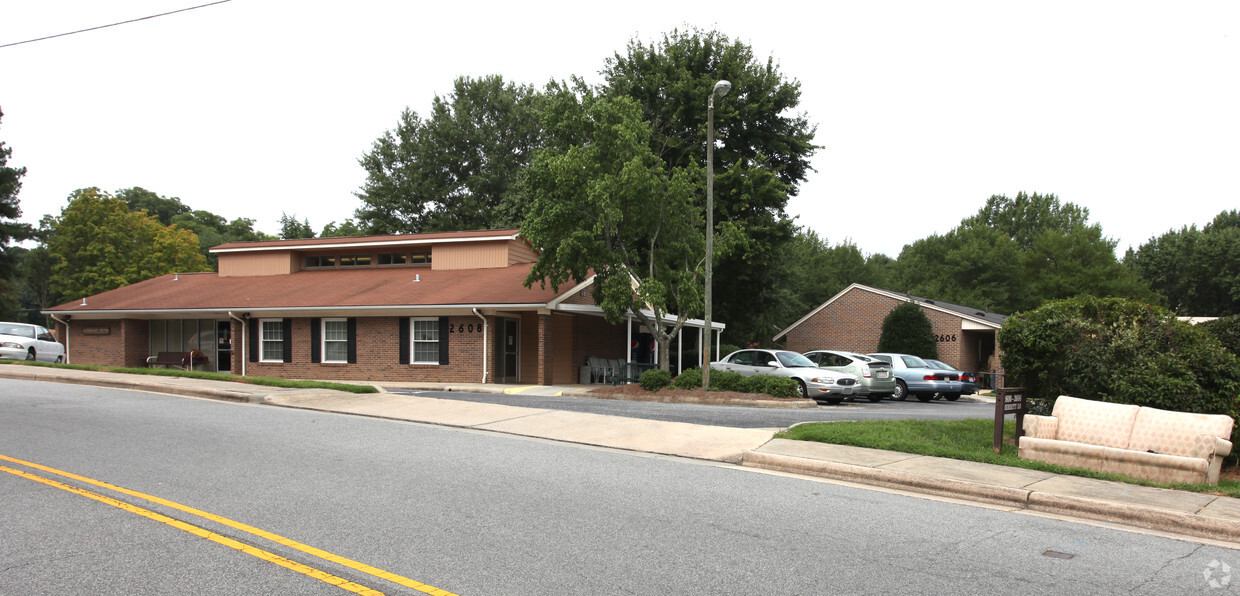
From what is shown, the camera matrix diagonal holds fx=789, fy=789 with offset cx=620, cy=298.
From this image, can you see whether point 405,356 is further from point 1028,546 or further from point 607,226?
point 1028,546

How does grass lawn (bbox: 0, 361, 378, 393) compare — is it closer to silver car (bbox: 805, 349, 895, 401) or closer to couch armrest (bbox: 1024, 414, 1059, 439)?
silver car (bbox: 805, 349, 895, 401)

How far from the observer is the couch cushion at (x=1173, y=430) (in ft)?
28.6

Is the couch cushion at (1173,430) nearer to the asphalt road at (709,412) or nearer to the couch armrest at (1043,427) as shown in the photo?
the couch armrest at (1043,427)

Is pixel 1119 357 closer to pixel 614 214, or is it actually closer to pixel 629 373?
pixel 614 214

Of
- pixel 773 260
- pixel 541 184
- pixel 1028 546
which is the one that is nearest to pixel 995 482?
pixel 1028 546

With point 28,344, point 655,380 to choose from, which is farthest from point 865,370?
point 28,344

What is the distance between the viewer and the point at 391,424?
42.8ft

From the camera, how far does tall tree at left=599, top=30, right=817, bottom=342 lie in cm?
3133

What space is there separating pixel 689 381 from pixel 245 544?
14778 millimetres

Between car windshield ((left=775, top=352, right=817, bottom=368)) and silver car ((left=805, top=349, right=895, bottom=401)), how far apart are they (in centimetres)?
45

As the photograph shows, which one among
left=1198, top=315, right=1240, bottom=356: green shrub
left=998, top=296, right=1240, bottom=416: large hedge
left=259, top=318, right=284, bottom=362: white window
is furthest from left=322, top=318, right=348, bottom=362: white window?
left=1198, top=315, right=1240, bottom=356: green shrub

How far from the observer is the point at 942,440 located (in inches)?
429

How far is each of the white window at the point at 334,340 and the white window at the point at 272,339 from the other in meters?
1.84

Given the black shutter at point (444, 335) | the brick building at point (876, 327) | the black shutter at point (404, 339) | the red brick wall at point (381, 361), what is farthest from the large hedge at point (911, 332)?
the black shutter at point (404, 339)
